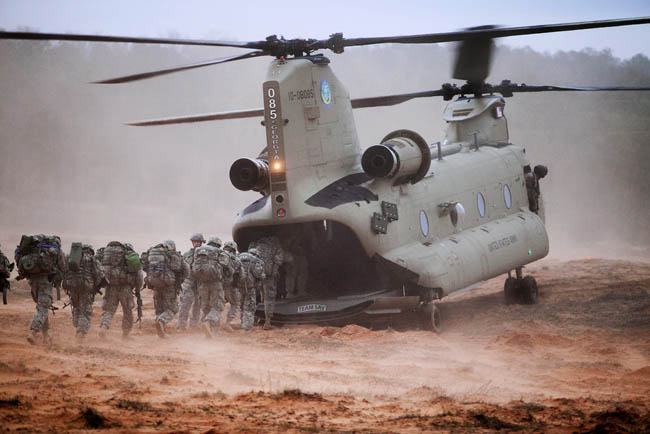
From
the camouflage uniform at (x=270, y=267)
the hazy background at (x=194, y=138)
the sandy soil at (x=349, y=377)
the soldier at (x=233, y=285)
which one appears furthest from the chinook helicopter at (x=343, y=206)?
the hazy background at (x=194, y=138)

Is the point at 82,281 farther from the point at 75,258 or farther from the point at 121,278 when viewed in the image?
the point at 121,278

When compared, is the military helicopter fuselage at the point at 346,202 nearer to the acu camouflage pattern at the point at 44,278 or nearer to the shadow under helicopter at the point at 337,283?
the shadow under helicopter at the point at 337,283

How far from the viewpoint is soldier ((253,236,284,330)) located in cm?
1456

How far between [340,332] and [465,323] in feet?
9.66

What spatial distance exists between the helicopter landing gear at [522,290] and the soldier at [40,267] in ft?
30.8

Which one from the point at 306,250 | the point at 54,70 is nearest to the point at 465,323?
the point at 306,250

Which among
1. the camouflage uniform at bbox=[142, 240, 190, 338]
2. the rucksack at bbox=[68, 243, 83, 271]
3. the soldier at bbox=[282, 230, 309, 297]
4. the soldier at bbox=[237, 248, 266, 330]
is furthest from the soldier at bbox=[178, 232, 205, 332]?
the rucksack at bbox=[68, 243, 83, 271]

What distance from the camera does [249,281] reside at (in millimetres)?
14375

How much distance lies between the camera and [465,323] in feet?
51.8

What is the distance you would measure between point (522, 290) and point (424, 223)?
3500mm

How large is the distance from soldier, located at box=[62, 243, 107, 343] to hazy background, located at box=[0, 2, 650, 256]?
913 inches

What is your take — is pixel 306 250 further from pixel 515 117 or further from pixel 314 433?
pixel 515 117

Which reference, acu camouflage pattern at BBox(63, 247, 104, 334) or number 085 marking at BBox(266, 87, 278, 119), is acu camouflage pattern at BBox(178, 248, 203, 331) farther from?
number 085 marking at BBox(266, 87, 278, 119)

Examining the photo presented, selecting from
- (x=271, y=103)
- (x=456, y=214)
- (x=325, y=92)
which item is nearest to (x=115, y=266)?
(x=271, y=103)
